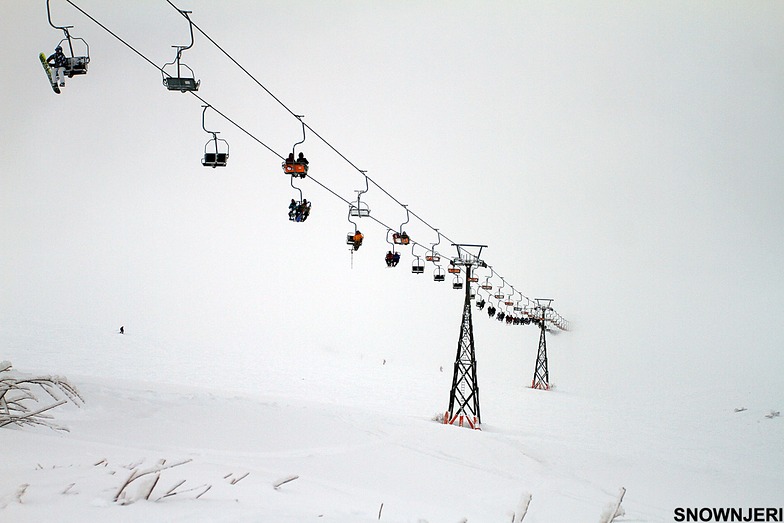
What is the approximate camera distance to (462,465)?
10.2m

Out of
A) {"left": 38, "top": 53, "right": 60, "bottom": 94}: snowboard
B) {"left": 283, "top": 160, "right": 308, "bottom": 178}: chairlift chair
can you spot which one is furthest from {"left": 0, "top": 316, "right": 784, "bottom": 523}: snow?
{"left": 283, "top": 160, "right": 308, "bottom": 178}: chairlift chair

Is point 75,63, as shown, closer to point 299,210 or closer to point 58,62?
point 58,62

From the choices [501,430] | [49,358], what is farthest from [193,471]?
[49,358]

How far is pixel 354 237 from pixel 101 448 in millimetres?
6107

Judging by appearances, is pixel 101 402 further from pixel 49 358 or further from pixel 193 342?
pixel 193 342

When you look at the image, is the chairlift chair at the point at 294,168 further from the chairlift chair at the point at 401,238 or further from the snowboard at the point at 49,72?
the chairlift chair at the point at 401,238

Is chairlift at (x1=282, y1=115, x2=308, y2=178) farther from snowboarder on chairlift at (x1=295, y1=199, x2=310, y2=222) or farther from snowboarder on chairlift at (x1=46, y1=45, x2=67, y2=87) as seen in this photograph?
snowboarder on chairlift at (x1=46, y1=45, x2=67, y2=87)

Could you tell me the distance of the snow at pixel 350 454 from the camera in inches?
149

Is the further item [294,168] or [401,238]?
[401,238]

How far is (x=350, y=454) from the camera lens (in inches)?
391

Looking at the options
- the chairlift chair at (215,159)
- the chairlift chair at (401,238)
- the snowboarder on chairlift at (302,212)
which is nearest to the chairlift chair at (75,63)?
the chairlift chair at (215,159)

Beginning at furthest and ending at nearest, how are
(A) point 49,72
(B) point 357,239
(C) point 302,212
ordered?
(B) point 357,239 → (C) point 302,212 → (A) point 49,72

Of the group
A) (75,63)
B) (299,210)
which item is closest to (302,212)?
(299,210)

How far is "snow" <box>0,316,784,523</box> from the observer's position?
149 inches
